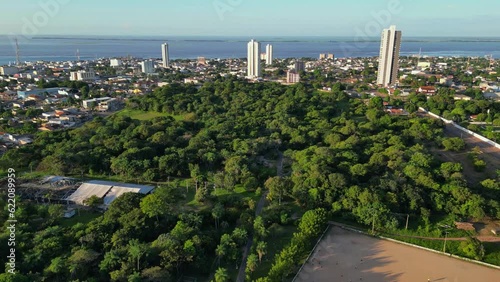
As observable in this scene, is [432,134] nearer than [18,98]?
Yes

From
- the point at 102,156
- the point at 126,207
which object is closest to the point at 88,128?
the point at 102,156

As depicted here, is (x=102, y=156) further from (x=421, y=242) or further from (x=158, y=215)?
(x=421, y=242)

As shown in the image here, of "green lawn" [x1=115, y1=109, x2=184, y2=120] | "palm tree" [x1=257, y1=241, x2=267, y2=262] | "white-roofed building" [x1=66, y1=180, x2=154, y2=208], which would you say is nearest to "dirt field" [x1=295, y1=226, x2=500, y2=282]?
"palm tree" [x1=257, y1=241, x2=267, y2=262]

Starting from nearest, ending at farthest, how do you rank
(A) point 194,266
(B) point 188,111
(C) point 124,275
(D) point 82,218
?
(C) point 124,275 < (A) point 194,266 < (D) point 82,218 < (B) point 188,111

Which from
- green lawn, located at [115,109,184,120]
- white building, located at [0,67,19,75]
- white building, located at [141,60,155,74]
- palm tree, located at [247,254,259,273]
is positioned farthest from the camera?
white building, located at [141,60,155,74]

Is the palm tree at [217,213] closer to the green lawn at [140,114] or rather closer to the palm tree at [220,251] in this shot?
the palm tree at [220,251]

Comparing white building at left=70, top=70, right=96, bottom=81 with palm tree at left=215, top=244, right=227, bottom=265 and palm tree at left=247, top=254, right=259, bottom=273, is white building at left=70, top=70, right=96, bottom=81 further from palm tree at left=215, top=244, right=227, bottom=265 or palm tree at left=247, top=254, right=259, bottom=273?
palm tree at left=247, top=254, right=259, bottom=273

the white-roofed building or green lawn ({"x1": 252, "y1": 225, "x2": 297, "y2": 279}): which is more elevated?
the white-roofed building

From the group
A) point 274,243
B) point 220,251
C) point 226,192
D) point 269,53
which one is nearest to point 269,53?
point 269,53
